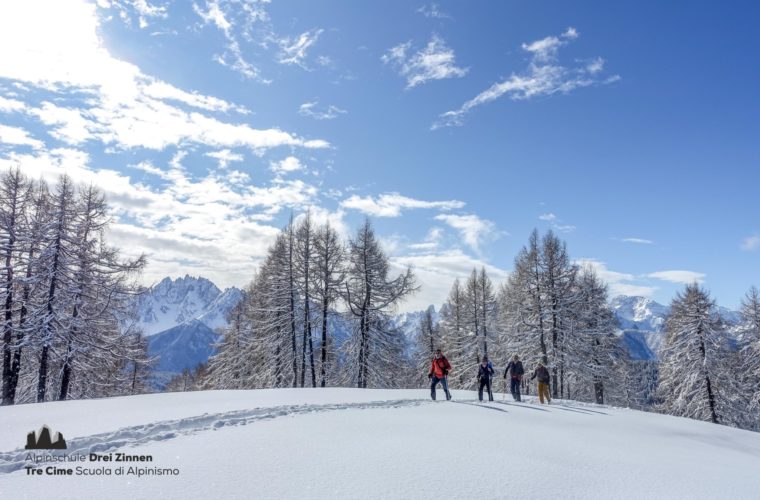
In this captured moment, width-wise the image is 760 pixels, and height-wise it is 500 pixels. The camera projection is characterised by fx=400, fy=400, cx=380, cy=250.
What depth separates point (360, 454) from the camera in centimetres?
698

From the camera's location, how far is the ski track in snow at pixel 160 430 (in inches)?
261

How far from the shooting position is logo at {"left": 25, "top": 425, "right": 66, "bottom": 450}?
7.14 m

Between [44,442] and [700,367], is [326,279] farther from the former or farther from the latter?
[700,367]

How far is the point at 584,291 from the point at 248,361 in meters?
26.6

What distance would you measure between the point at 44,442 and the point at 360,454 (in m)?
5.84

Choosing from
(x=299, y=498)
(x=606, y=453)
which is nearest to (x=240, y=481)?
(x=299, y=498)

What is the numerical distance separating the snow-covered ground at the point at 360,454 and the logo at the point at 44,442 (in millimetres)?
171

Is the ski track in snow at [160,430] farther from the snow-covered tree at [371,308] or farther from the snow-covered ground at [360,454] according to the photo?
the snow-covered tree at [371,308]

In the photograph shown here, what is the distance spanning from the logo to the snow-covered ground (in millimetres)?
Answer: 171

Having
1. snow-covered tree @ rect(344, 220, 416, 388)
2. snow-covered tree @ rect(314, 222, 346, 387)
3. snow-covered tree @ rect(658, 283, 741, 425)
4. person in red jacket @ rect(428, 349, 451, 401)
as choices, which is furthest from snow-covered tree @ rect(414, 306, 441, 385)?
person in red jacket @ rect(428, 349, 451, 401)

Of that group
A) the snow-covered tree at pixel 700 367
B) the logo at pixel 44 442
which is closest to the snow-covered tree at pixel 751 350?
the snow-covered tree at pixel 700 367

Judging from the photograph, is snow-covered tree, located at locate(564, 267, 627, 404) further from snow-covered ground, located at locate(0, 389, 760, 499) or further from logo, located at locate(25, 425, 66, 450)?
logo, located at locate(25, 425, 66, 450)

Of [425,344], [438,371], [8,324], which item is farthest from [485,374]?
[425,344]

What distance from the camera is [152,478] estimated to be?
5664 mm
